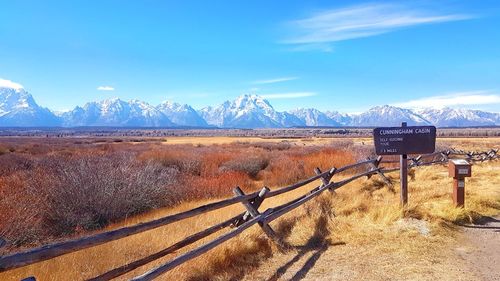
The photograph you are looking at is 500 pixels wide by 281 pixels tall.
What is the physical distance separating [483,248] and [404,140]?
126 inches

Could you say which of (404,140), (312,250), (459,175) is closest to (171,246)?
(312,250)

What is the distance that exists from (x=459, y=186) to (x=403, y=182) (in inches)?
44.6

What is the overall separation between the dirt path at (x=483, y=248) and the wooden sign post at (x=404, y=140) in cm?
164

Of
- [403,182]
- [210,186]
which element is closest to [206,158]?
[210,186]

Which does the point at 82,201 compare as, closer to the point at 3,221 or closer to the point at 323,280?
the point at 3,221

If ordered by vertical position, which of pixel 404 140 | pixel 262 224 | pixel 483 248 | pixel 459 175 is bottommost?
pixel 483 248

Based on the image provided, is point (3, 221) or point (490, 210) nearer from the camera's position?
point (3, 221)

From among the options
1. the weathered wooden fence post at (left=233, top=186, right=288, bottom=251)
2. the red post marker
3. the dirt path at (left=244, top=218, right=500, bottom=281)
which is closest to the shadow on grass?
the dirt path at (left=244, top=218, right=500, bottom=281)

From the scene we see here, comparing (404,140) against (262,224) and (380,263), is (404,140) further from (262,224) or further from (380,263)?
(262,224)

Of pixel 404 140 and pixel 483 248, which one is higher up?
pixel 404 140

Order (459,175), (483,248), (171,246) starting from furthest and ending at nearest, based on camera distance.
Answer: (459,175)
(483,248)
(171,246)

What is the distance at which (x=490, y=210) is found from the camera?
34.0 feet

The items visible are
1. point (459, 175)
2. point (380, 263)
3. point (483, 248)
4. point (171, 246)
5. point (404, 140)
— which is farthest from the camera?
point (404, 140)

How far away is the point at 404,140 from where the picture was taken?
1013cm
